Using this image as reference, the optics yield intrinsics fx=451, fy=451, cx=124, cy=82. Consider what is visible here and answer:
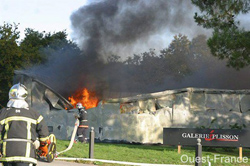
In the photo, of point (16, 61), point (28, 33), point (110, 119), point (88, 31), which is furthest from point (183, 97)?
point (28, 33)

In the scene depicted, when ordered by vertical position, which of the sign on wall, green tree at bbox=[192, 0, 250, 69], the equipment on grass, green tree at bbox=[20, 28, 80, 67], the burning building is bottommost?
the equipment on grass

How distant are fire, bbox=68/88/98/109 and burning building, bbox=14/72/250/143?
2.03m

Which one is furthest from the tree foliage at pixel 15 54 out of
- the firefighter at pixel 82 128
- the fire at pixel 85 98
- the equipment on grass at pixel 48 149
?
the equipment on grass at pixel 48 149

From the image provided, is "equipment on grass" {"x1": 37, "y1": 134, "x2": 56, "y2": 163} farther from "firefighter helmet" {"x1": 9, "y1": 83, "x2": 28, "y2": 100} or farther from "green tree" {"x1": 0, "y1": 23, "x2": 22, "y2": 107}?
"green tree" {"x1": 0, "y1": 23, "x2": 22, "y2": 107}

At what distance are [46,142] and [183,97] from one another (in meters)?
17.6

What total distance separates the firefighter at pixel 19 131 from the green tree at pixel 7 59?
25631 millimetres

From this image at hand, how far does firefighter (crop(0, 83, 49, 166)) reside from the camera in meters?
5.57

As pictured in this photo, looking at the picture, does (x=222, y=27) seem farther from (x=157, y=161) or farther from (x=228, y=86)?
(x=228, y=86)

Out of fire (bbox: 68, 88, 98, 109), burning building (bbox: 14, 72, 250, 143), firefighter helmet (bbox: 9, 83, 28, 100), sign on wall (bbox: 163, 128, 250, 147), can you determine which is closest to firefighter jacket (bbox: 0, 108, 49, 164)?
firefighter helmet (bbox: 9, 83, 28, 100)

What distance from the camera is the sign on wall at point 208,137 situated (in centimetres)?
1555

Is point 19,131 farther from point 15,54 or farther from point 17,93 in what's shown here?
point 15,54

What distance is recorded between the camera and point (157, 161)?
13.7 meters

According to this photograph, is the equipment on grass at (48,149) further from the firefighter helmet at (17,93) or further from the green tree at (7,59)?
the green tree at (7,59)

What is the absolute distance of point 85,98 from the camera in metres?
26.5
